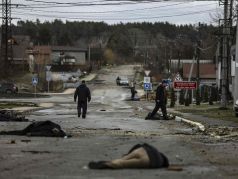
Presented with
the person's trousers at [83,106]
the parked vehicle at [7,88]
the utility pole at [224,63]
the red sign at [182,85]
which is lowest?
the parked vehicle at [7,88]

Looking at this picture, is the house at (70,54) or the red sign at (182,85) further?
the house at (70,54)

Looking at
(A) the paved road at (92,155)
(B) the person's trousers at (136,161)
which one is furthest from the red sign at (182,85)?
(B) the person's trousers at (136,161)

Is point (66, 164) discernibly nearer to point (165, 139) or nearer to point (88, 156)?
point (88, 156)

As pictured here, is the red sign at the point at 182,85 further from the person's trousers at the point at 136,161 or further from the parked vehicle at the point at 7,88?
the parked vehicle at the point at 7,88

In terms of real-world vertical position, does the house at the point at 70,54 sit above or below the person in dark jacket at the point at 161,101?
above

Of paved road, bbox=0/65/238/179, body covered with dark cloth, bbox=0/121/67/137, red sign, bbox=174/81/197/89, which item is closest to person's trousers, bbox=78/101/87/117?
paved road, bbox=0/65/238/179

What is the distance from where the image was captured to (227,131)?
2262 centimetres

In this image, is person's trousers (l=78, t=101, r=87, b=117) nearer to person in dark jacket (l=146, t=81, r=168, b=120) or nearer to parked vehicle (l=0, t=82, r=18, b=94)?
person in dark jacket (l=146, t=81, r=168, b=120)

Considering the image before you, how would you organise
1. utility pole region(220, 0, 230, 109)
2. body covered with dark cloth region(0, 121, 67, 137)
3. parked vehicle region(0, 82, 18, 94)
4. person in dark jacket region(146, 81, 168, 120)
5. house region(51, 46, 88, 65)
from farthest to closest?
1. house region(51, 46, 88, 65)
2. parked vehicle region(0, 82, 18, 94)
3. utility pole region(220, 0, 230, 109)
4. person in dark jacket region(146, 81, 168, 120)
5. body covered with dark cloth region(0, 121, 67, 137)

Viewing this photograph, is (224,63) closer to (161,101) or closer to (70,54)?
(161,101)

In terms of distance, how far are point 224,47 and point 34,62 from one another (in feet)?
296

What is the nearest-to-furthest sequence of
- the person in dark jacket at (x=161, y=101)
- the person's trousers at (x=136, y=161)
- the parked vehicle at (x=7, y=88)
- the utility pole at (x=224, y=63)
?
the person's trousers at (x=136, y=161) < the person in dark jacket at (x=161, y=101) < the utility pole at (x=224, y=63) < the parked vehicle at (x=7, y=88)

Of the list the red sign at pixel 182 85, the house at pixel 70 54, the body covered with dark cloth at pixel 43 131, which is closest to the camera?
the body covered with dark cloth at pixel 43 131

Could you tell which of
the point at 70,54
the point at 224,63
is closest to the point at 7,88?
the point at 224,63
